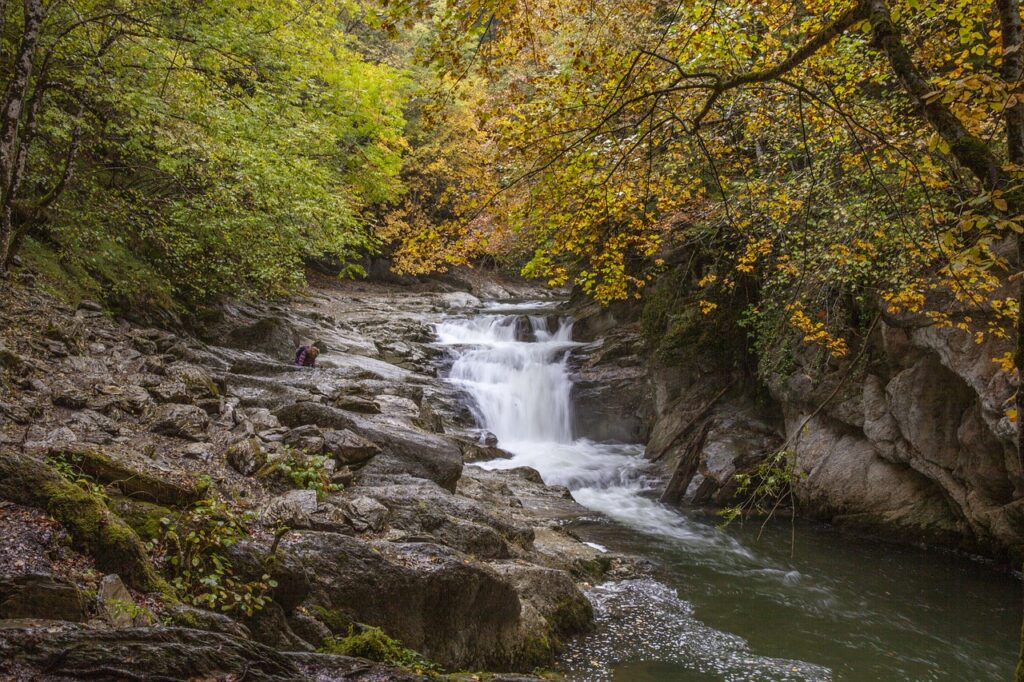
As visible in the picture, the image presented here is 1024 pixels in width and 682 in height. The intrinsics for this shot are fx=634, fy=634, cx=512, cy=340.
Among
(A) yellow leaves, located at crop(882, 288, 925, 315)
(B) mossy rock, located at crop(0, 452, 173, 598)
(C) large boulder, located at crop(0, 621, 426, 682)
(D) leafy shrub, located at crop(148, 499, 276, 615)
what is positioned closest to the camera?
(C) large boulder, located at crop(0, 621, 426, 682)

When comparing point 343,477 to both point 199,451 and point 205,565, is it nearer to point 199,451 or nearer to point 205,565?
point 199,451

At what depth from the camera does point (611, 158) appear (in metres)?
6.06

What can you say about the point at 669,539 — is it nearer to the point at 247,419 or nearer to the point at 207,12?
the point at 247,419

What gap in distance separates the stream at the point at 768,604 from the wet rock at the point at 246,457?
4.10m

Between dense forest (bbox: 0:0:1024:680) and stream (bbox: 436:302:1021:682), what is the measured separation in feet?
5.38

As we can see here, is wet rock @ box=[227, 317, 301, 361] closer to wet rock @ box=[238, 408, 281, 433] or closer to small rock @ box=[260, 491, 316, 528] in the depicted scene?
wet rock @ box=[238, 408, 281, 433]

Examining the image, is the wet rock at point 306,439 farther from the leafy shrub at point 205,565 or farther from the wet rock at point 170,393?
the leafy shrub at point 205,565

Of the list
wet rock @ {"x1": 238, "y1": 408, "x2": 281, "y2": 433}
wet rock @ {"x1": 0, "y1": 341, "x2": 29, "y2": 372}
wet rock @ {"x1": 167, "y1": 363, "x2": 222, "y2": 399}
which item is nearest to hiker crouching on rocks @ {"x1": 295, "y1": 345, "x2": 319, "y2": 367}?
wet rock @ {"x1": 167, "y1": 363, "x2": 222, "y2": 399}

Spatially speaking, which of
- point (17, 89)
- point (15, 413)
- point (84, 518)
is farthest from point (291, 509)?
point (17, 89)

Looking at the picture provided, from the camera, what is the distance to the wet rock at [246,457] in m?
7.33

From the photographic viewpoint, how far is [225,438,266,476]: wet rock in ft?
24.1

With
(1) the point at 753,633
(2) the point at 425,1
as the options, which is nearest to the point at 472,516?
(1) the point at 753,633

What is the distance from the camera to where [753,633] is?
27.0 ft

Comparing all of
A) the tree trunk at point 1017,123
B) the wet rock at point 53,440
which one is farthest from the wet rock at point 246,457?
the tree trunk at point 1017,123
